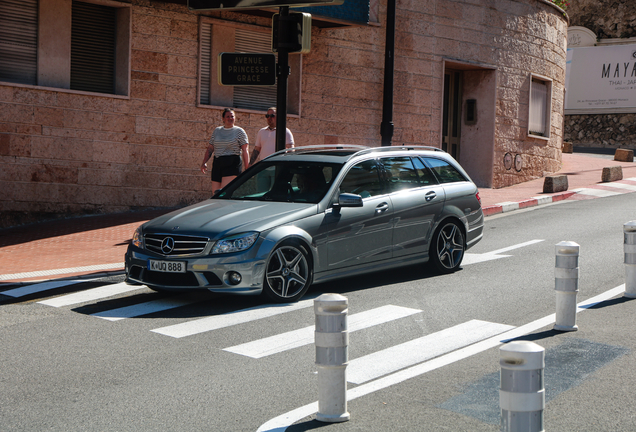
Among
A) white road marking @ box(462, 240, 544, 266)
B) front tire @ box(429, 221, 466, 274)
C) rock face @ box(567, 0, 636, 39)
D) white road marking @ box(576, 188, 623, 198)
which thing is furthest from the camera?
rock face @ box(567, 0, 636, 39)

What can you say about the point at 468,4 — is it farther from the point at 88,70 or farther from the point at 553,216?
the point at 88,70

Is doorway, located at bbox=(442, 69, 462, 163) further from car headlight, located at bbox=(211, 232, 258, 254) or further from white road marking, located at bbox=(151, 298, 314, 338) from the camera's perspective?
car headlight, located at bbox=(211, 232, 258, 254)

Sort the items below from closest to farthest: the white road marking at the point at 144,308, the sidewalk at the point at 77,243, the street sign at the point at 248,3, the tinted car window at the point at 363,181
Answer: the white road marking at the point at 144,308 < the tinted car window at the point at 363,181 < the sidewalk at the point at 77,243 < the street sign at the point at 248,3

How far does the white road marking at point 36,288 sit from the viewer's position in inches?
340

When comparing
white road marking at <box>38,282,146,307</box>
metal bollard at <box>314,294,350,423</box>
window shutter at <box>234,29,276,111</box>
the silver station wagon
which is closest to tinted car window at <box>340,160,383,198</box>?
the silver station wagon

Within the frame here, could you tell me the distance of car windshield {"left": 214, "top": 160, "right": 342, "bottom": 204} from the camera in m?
8.77

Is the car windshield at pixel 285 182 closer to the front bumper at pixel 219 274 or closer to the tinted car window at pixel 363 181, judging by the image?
the tinted car window at pixel 363 181

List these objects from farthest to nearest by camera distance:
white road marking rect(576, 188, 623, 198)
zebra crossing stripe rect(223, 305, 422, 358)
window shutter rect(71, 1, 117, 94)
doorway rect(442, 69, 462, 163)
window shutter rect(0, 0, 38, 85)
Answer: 1. doorway rect(442, 69, 462, 163)
2. white road marking rect(576, 188, 623, 198)
3. window shutter rect(71, 1, 117, 94)
4. window shutter rect(0, 0, 38, 85)
5. zebra crossing stripe rect(223, 305, 422, 358)

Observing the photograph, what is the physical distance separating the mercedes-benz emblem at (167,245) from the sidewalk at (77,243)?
2.22 meters

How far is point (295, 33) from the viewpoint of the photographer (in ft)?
35.0

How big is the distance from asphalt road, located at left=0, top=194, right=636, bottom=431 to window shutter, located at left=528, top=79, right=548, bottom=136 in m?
14.5

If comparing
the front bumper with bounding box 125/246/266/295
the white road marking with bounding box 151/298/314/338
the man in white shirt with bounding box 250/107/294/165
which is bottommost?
the white road marking with bounding box 151/298/314/338

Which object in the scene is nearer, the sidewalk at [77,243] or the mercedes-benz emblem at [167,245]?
the mercedes-benz emblem at [167,245]

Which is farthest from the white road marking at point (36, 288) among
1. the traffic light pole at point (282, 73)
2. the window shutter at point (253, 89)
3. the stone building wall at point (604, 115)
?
the stone building wall at point (604, 115)
